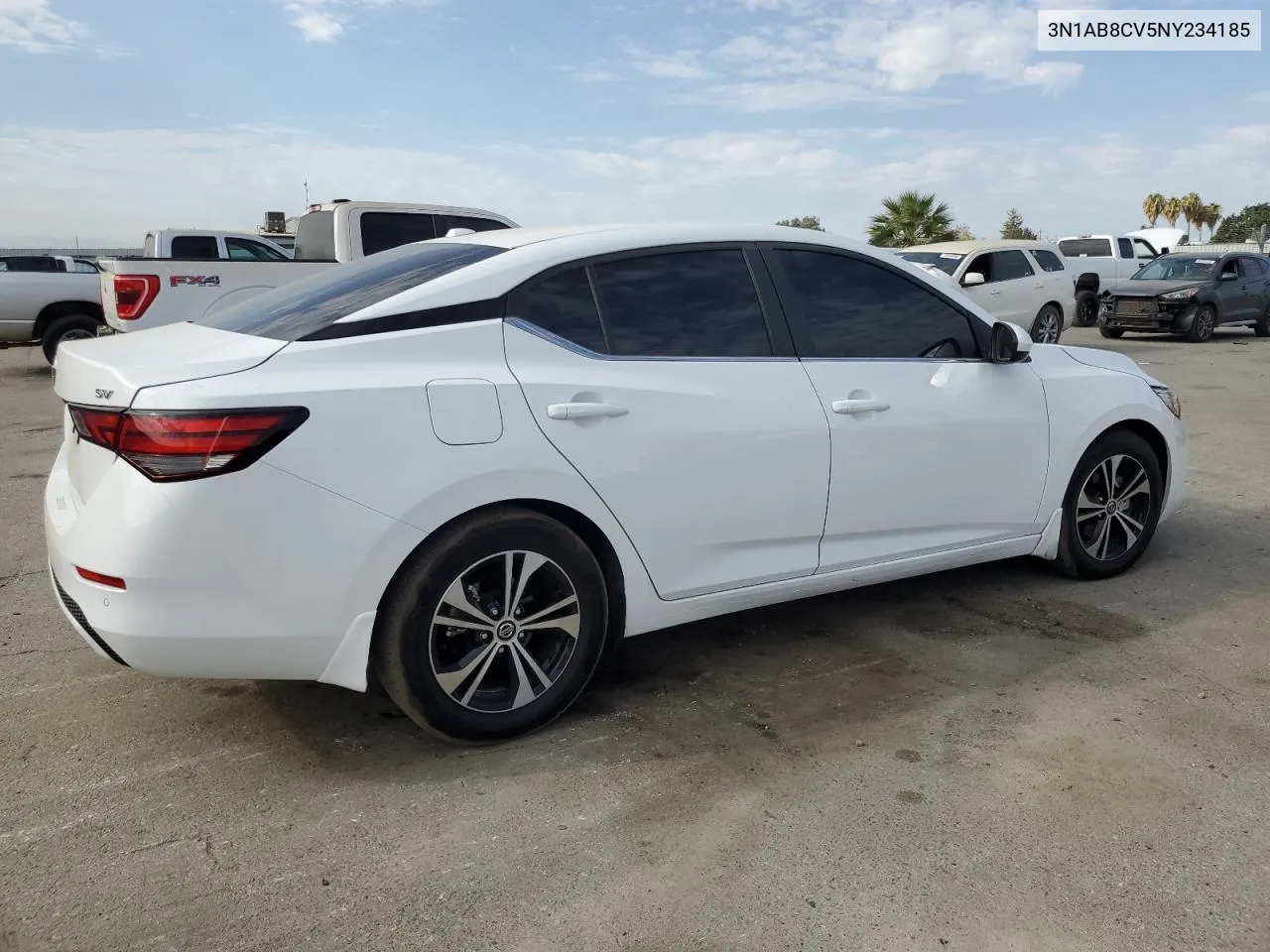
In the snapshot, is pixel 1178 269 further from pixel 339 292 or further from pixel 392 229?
pixel 339 292

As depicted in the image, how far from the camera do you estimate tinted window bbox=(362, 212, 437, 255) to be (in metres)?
11.1

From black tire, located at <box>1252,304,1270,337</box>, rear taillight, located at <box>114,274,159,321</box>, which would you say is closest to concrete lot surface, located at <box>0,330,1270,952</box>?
rear taillight, located at <box>114,274,159,321</box>

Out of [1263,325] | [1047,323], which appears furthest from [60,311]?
[1263,325]

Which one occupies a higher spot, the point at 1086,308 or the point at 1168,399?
the point at 1086,308

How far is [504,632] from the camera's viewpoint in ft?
10.7

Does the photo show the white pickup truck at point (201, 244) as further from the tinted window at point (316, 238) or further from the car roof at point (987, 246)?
the car roof at point (987, 246)

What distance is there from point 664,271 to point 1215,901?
2.40 meters

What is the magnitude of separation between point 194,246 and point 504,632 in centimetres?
1299

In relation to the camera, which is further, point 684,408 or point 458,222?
point 458,222

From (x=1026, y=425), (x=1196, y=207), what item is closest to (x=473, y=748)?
(x=1026, y=425)

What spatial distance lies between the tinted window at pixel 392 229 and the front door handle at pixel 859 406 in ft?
26.7

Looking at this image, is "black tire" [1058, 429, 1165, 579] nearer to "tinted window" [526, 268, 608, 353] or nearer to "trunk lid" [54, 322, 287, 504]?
"tinted window" [526, 268, 608, 353]

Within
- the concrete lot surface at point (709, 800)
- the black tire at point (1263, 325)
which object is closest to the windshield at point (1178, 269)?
the black tire at point (1263, 325)

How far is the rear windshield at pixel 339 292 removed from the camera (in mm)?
3223
